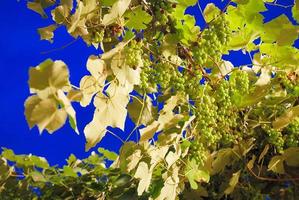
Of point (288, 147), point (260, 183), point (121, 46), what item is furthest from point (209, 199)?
point (121, 46)

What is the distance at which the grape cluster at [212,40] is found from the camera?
5.61 ft

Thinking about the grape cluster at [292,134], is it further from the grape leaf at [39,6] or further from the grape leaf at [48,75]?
the grape leaf at [48,75]

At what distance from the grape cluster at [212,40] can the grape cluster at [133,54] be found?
27cm

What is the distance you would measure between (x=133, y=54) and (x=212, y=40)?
1.13 feet

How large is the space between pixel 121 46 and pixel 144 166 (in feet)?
1.39

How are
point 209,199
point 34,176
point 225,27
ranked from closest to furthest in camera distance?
point 225,27 < point 34,176 < point 209,199

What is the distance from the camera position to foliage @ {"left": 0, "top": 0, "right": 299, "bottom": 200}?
56.2 inches

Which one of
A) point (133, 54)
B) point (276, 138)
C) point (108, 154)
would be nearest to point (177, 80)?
point (133, 54)

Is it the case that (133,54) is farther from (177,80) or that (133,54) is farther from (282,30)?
(282,30)

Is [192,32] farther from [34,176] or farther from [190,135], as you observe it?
[34,176]

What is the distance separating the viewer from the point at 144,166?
161 centimetres

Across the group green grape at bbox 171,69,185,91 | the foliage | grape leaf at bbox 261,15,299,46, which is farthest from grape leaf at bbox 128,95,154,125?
grape leaf at bbox 261,15,299,46

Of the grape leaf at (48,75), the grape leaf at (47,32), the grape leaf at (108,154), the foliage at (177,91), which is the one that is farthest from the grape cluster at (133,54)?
the grape leaf at (108,154)

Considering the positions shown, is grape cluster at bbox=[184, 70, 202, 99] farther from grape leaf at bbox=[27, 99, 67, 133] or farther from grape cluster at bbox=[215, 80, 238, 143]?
grape leaf at bbox=[27, 99, 67, 133]
